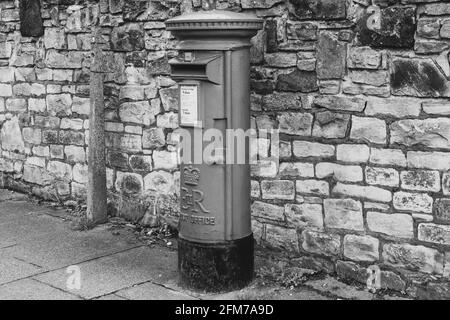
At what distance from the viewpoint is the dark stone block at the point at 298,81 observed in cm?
466

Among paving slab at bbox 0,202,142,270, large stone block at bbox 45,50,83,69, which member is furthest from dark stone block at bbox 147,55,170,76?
paving slab at bbox 0,202,142,270

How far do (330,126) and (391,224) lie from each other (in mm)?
811

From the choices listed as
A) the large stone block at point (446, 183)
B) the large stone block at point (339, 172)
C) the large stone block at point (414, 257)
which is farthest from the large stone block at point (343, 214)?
the large stone block at point (446, 183)

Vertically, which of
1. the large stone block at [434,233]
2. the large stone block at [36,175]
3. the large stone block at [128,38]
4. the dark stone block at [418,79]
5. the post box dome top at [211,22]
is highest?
the large stone block at [128,38]

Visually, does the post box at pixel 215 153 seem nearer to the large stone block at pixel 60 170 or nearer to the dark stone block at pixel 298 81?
the dark stone block at pixel 298 81

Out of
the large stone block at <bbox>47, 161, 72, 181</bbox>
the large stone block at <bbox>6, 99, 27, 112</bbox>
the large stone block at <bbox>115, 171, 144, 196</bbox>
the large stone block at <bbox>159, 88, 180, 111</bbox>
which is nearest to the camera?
the large stone block at <bbox>159, 88, 180, 111</bbox>

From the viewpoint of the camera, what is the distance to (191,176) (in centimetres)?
443

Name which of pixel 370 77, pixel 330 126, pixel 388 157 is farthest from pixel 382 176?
pixel 370 77

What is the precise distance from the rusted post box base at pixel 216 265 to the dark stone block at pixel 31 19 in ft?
11.4

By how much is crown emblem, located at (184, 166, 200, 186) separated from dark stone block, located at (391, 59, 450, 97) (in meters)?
1.43

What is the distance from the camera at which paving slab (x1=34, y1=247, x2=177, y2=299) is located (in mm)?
4637

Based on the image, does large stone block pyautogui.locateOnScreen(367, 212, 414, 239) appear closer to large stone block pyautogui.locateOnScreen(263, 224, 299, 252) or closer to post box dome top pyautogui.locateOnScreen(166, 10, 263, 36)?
large stone block pyautogui.locateOnScreen(263, 224, 299, 252)
